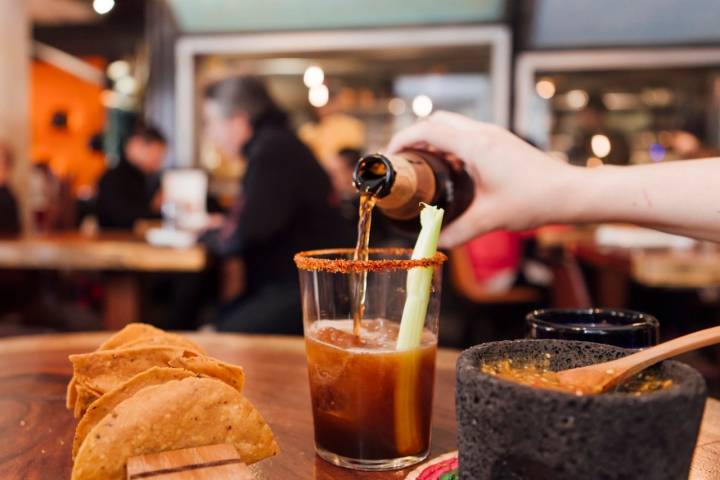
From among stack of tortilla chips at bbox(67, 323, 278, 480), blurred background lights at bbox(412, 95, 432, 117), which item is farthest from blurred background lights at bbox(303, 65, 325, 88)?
stack of tortilla chips at bbox(67, 323, 278, 480)

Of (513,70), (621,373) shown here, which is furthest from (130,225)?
(621,373)

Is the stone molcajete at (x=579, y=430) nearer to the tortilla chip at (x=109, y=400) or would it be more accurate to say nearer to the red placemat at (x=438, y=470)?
the red placemat at (x=438, y=470)

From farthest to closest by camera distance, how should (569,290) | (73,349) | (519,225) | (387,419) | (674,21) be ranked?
(674,21), (569,290), (73,349), (519,225), (387,419)

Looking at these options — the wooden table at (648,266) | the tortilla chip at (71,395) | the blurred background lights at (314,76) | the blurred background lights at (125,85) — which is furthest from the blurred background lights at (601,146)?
the blurred background lights at (125,85)

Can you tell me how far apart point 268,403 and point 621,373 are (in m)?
0.55

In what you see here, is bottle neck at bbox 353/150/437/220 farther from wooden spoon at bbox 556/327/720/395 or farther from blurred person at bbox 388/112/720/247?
wooden spoon at bbox 556/327/720/395

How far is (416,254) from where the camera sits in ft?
2.52

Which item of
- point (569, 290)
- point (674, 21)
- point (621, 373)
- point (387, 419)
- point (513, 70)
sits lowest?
point (569, 290)

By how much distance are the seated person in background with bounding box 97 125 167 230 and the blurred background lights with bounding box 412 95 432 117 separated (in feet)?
11.4

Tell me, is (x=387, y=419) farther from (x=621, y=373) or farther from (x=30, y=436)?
(x=30, y=436)

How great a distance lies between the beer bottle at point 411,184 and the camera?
0.89 meters

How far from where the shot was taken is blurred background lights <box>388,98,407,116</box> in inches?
341

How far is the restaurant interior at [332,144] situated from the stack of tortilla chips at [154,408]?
1.57 ft

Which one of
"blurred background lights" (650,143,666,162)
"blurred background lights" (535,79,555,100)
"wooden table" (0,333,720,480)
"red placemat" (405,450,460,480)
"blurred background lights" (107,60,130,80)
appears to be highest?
"blurred background lights" (107,60,130,80)
